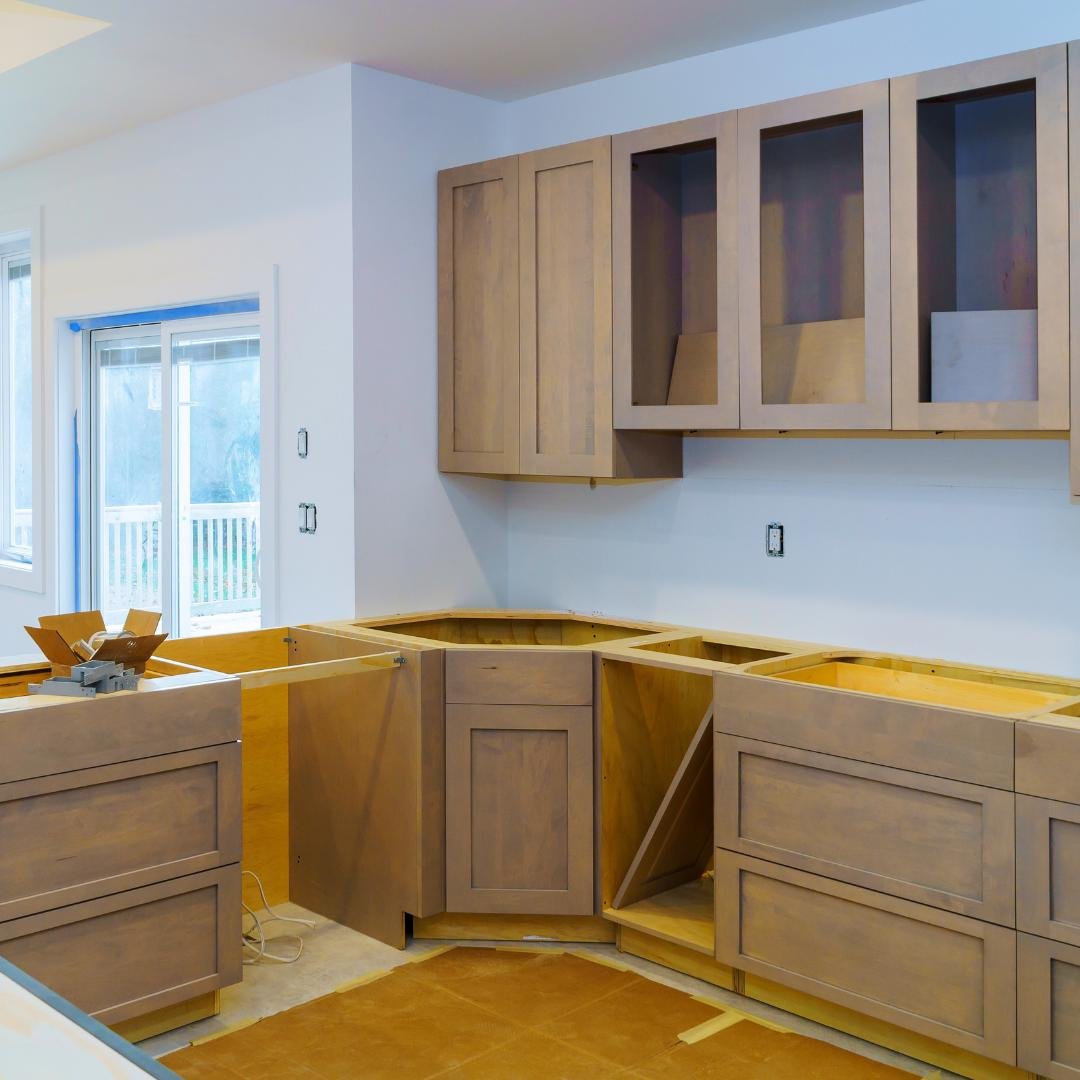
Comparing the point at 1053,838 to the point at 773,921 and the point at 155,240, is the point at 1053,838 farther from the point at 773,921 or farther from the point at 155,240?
the point at 155,240

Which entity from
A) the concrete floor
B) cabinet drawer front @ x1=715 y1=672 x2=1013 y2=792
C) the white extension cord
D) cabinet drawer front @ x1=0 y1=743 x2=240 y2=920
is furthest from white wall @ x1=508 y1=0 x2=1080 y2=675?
cabinet drawer front @ x1=0 y1=743 x2=240 y2=920

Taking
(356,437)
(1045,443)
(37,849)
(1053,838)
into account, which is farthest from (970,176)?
(37,849)

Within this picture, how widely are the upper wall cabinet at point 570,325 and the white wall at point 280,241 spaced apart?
0.59 metres

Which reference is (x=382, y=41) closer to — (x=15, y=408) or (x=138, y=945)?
(x=138, y=945)

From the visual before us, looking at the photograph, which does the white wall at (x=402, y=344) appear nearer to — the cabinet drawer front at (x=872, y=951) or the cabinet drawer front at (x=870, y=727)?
the cabinet drawer front at (x=870, y=727)

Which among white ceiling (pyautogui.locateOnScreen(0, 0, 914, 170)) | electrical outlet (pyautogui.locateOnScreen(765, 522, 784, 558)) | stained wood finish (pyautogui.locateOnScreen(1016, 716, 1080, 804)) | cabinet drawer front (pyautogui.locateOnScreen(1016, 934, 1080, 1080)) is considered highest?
white ceiling (pyautogui.locateOnScreen(0, 0, 914, 170))

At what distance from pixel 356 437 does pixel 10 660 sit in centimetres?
126

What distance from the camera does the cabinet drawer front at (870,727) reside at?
265 centimetres

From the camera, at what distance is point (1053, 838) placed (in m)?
2.56

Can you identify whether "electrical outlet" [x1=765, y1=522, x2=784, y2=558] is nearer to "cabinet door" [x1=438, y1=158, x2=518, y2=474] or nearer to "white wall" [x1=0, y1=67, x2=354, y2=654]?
"cabinet door" [x1=438, y1=158, x2=518, y2=474]

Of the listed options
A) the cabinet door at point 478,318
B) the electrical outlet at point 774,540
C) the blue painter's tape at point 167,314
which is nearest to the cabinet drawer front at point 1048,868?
the electrical outlet at point 774,540

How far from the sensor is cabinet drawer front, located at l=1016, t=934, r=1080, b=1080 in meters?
2.54

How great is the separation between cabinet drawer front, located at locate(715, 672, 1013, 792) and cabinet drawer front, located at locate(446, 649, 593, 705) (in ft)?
1.58

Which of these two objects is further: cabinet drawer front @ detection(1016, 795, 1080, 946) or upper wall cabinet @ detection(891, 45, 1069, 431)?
upper wall cabinet @ detection(891, 45, 1069, 431)
